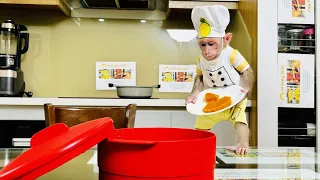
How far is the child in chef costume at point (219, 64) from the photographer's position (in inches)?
41.3

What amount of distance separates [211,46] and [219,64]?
7 centimetres

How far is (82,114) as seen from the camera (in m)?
1.05

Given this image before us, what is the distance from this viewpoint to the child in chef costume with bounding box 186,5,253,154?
3.44 ft

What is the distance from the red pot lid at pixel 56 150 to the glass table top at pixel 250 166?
0.24 metres

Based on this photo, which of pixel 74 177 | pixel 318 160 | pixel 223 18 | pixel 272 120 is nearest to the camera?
pixel 74 177

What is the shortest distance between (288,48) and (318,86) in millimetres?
265

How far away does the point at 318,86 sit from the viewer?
195 centimetres

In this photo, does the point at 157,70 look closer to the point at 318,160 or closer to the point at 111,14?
the point at 111,14

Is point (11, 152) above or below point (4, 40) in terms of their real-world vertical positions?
below

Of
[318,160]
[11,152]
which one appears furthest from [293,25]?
[11,152]

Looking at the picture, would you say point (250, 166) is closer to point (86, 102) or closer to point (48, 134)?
point (48, 134)

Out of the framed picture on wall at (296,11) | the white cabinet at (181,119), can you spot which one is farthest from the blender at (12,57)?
the framed picture on wall at (296,11)

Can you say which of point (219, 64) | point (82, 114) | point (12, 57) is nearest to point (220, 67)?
point (219, 64)

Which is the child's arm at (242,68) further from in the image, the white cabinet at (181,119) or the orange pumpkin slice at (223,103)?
the white cabinet at (181,119)
